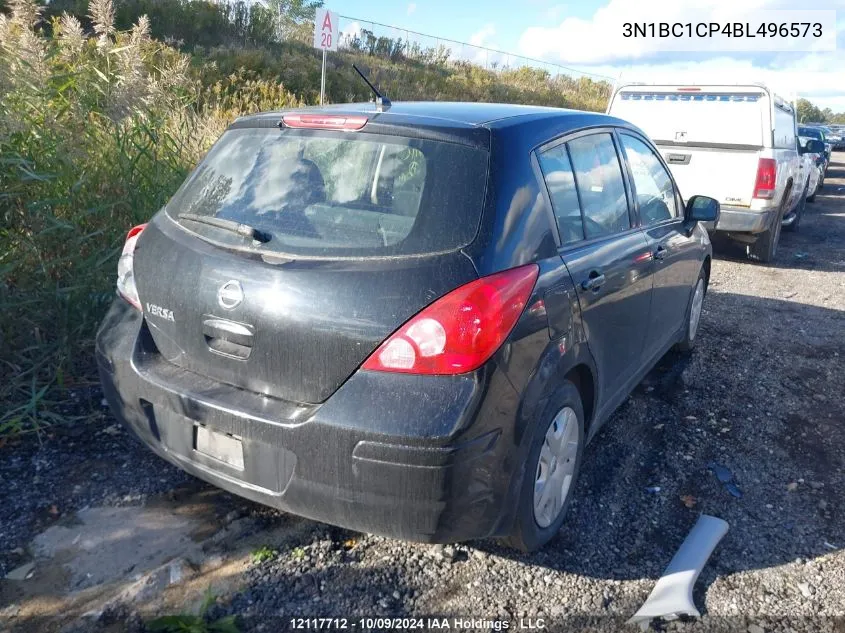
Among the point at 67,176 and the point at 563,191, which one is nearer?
the point at 563,191

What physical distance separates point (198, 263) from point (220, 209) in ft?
1.01

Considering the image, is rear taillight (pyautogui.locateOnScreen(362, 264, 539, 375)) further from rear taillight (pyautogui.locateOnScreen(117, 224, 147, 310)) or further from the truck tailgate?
the truck tailgate

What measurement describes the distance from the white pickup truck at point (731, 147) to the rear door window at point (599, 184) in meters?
4.98

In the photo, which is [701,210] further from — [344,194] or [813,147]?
[813,147]

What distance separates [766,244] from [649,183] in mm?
5817

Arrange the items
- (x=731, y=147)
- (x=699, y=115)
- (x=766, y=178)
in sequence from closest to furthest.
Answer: (x=766, y=178) → (x=731, y=147) → (x=699, y=115)

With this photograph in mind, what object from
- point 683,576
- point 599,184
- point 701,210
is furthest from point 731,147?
point 683,576

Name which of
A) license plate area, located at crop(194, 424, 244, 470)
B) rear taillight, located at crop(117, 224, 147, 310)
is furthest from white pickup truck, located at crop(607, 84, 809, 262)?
license plate area, located at crop(194, 424, 244, 470)

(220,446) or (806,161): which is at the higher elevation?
(806,161)

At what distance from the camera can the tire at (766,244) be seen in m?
8.95

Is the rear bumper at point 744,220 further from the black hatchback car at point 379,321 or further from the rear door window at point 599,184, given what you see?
the black hatchback car at point 379,321

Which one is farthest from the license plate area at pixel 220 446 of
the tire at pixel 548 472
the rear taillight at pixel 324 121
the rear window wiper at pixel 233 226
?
the rear taillight at pixel 324 121

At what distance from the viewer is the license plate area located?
2.41 metres

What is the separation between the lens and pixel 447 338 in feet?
7.14
